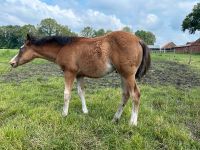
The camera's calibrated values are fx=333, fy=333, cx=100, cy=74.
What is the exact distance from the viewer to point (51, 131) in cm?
629

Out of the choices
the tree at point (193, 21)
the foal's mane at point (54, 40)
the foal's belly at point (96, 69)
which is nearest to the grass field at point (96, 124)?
the foal's belly at point (96, 69)

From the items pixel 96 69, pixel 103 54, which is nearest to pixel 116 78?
pixel 96 69

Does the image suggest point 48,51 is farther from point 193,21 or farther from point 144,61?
point 193,21

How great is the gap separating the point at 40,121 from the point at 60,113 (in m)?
0.79

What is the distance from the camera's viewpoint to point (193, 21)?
81.8m

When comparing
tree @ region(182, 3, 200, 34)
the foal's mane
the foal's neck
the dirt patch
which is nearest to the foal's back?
the foal's mane

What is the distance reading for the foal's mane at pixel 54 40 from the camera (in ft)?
26.2

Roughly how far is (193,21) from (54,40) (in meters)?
78.5

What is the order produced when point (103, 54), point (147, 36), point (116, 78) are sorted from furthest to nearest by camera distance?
point (147, 36) < point (116, 78) < point (103, 54)

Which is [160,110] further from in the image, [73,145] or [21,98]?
[21,98]

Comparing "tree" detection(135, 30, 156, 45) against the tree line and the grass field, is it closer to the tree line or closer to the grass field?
the tree line

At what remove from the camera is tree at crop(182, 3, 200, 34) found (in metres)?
81.1

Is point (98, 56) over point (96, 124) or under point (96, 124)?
over

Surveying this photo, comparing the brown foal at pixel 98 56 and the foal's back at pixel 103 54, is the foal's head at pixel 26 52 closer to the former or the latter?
the brown foal at pixel 98 56
